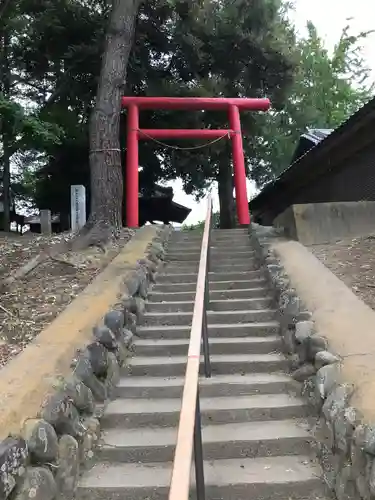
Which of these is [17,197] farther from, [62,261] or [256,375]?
[256,375]

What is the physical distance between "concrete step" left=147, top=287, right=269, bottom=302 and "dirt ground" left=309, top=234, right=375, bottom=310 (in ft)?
2.93

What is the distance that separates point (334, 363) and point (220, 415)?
87 centimetres

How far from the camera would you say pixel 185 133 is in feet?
40.5

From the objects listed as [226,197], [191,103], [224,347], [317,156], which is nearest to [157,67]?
[191,103]

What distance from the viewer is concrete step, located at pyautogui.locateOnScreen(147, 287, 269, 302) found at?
6.13 metres

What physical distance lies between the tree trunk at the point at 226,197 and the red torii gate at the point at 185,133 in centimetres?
448

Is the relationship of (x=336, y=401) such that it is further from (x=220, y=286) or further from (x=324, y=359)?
(x=220, y=286)

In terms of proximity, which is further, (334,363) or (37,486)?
(334,363)

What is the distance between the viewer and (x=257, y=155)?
64.7 feet

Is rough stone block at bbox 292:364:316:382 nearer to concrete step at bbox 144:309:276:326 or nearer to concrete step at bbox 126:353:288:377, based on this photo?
concrete step at bbox 126:353:288:377

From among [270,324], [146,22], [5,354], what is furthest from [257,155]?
[5,354]

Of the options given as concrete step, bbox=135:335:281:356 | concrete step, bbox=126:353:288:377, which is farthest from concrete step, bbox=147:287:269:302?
concrete step, bbox=126:353:288:377

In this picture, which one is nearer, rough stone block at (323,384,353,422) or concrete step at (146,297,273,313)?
rough stone block at (323,384,353,422)

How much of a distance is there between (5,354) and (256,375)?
2.00 metres
